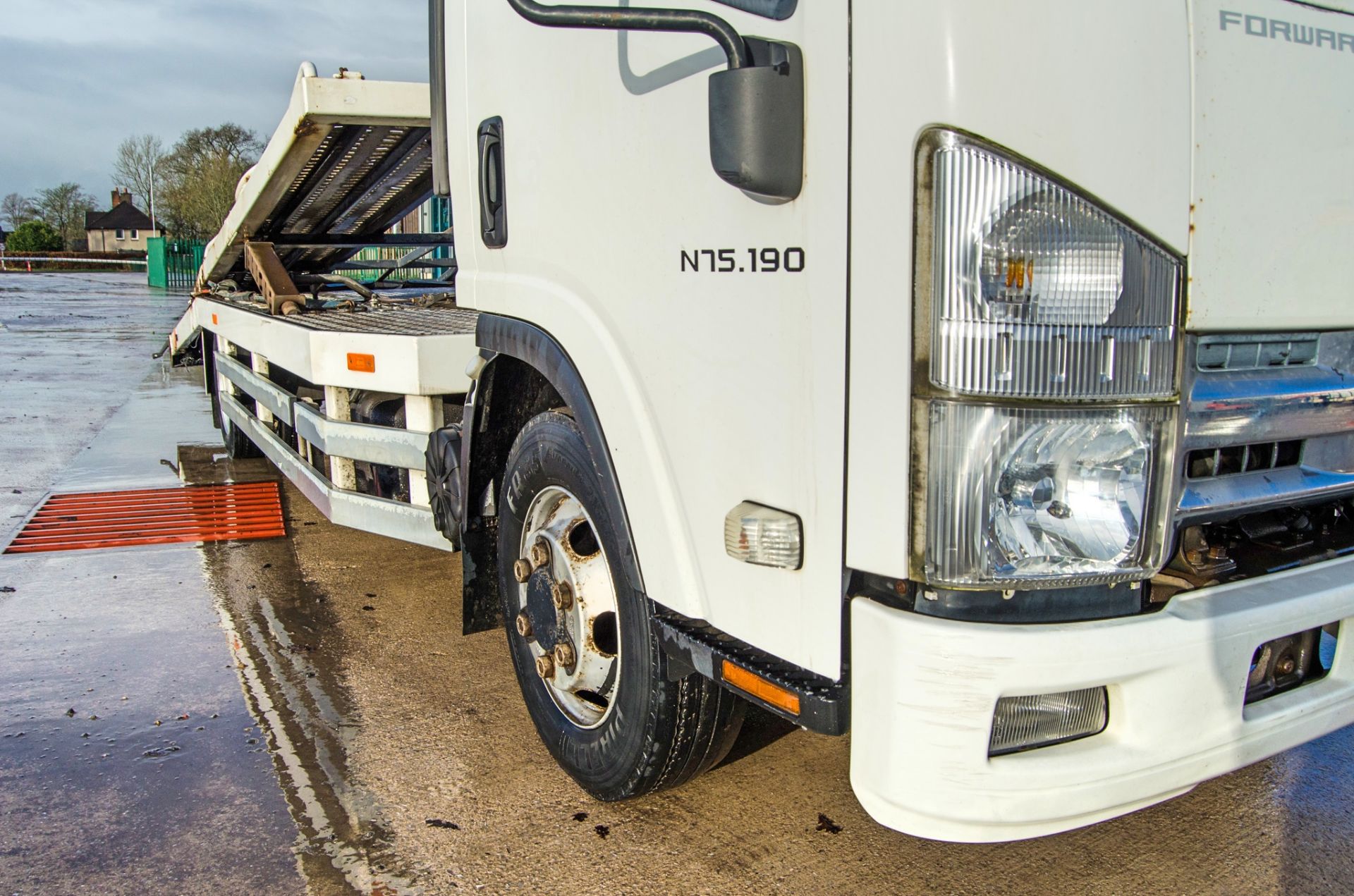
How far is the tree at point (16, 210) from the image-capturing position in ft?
275

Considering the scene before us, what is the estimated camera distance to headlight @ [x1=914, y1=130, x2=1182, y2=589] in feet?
5.59

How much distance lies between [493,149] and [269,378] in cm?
347

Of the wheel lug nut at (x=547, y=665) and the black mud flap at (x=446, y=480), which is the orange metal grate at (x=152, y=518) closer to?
the black mud flap at (x=446, y=480)

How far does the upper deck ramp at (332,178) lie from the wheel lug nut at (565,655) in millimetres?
3012

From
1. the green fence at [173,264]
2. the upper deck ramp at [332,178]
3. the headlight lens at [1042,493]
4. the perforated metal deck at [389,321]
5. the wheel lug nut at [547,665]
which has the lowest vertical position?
the wheel lug nut at [547,665]

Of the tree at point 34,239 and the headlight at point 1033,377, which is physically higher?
the tree at point 34,239

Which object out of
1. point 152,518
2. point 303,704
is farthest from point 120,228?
point 303,704

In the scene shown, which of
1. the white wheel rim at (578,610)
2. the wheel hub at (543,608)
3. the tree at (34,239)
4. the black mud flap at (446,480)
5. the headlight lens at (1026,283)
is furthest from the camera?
the tree at (34,239)

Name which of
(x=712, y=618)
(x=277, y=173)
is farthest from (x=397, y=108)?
(x=712, y=618)

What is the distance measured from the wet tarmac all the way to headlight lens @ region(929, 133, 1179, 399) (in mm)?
1444

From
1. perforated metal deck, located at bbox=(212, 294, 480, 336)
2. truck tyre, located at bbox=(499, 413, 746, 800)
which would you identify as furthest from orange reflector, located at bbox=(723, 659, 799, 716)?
perforated metal deck, located at bbox=(212, 294, 480, 336)

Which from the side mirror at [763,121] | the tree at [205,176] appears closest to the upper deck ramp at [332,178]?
the side mirror at [763,121]

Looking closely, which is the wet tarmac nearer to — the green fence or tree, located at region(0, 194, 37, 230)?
the green fence

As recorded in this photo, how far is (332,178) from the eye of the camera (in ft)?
19.7
